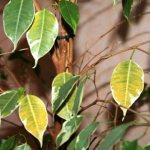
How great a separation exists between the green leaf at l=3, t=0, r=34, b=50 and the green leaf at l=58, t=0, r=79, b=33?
2.4 inches

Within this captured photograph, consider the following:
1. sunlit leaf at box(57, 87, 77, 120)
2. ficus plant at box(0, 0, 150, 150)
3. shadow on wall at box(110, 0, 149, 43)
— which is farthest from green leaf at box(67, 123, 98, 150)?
shadow on wall at box(110, 0, 149, 43)

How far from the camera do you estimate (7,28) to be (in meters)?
0.51

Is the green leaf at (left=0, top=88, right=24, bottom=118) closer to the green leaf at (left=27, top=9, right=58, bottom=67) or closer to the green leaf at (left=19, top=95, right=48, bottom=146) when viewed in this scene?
the green leaf at (left=19, top=95, right=48, bottom=146)

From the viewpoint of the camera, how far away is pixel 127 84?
0.55 meters

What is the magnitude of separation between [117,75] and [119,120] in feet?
2.54

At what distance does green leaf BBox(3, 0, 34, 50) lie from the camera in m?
0.50

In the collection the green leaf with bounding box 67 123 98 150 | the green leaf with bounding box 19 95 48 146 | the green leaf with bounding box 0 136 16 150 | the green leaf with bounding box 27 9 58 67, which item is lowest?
the green leaf with bounding box 0 136 16 150

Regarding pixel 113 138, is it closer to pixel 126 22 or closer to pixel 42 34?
pixel 42 34

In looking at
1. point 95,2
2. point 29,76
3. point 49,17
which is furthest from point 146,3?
point 49,17

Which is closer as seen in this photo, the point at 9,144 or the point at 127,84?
the point at 127,84

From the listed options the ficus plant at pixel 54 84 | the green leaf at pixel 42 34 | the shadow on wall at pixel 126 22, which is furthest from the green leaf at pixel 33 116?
the shadow on wall at pixel 126 22

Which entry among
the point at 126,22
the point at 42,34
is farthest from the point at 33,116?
the point at 126,22

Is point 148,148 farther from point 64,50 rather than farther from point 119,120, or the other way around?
point 119,120

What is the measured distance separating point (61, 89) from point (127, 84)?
0.12m
